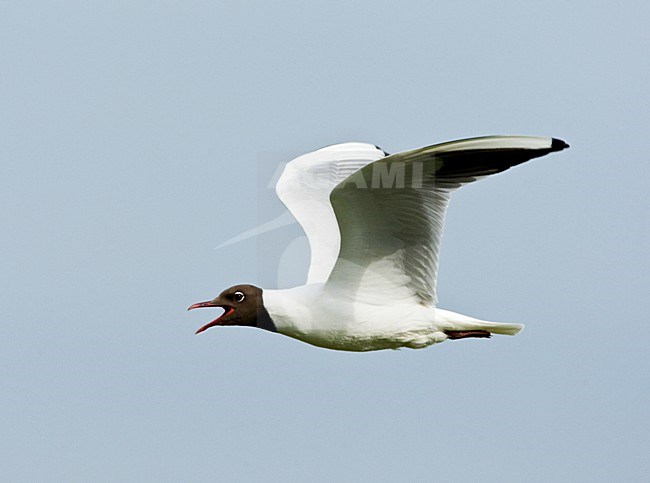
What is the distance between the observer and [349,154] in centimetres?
1286

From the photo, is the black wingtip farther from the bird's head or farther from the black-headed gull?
the bird's head

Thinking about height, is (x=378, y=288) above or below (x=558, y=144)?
below

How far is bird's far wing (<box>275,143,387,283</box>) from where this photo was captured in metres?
11.9

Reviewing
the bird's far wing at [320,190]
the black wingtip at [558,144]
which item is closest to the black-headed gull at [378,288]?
the bird's far wing at [320,190]

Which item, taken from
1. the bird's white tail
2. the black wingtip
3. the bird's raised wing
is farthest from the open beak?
the black wingtip

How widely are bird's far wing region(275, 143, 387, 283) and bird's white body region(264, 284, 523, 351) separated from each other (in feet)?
2.72

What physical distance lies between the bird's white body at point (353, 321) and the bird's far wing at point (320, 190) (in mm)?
829

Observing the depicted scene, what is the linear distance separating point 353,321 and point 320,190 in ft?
7.17

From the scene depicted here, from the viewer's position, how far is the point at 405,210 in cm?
1017

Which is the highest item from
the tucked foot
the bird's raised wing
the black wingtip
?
the black wingtip

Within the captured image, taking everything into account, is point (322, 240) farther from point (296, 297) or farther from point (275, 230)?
point (296, 297)

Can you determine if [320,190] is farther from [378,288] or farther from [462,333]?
[462,333]

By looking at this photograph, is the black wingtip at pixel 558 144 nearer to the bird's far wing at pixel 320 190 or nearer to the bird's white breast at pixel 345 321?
the bird's white breast at pixel 345 321

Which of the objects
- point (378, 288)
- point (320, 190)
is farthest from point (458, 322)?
point (320, 190)
